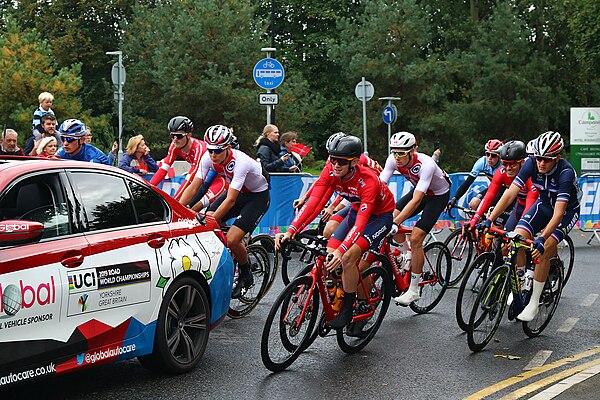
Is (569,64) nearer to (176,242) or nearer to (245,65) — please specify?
(245,65)

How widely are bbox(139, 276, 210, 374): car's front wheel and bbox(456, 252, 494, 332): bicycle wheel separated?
7.56ft

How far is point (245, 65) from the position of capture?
1799 inches

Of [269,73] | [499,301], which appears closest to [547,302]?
[499,301]

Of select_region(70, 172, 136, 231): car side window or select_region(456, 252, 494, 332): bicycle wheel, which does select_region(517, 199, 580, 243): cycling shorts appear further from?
select_region(70, 172, 136, 231): car side window

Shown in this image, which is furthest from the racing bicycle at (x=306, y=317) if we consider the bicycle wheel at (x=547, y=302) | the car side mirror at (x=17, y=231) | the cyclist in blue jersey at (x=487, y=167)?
the cyclist in blue jersey at (x=487, y=167)

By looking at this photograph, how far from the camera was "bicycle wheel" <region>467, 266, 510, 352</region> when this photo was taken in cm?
889

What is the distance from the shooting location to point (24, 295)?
20.2ft

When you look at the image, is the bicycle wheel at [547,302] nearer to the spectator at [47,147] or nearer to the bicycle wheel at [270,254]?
the bicycle wheel at [270,254]

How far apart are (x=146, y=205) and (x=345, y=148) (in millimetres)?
1764

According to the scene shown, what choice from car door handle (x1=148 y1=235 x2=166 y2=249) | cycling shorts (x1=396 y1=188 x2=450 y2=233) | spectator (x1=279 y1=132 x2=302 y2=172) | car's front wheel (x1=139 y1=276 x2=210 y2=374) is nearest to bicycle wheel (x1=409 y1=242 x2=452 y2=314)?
cycling shorts (x1=396 y1=188 x2=450 y2=233)

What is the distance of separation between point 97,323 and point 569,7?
4741cm

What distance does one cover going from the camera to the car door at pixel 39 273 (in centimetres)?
609

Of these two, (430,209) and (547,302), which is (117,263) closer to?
(547,302)

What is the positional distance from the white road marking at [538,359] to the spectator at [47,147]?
262 inches
